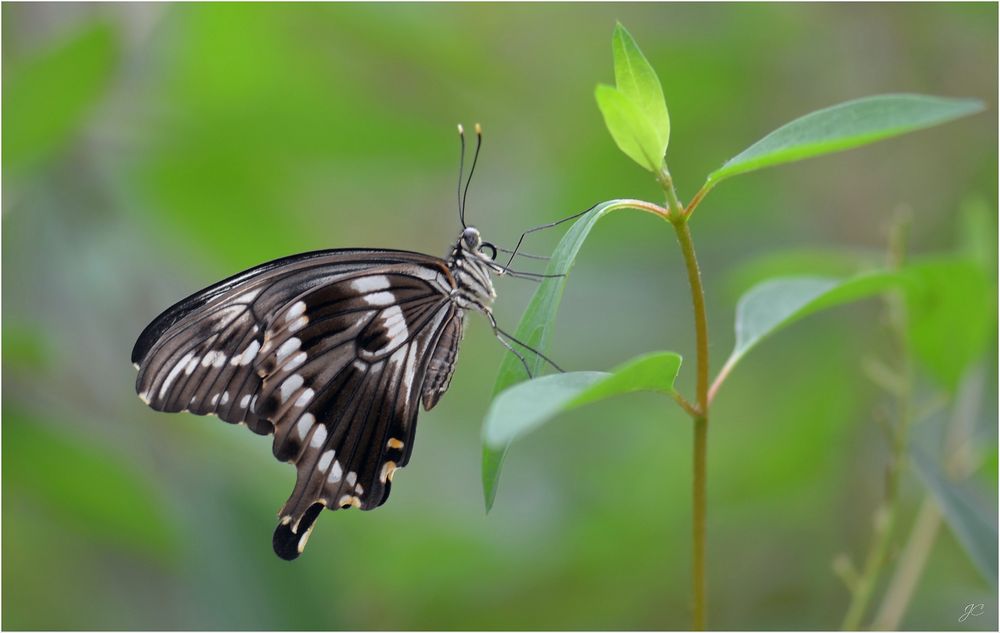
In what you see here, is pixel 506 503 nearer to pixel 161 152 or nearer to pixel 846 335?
pixel 846 335

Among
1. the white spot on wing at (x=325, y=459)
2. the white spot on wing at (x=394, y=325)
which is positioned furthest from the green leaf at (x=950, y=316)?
the white spot on wing at (x=325, y=459)

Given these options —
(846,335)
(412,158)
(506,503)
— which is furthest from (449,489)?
(846,335)

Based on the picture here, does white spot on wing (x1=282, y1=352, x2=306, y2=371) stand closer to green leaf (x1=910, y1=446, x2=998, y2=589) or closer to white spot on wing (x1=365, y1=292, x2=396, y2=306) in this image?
white spot on wing (x1=365, y1=292, x2=396, y2=306)

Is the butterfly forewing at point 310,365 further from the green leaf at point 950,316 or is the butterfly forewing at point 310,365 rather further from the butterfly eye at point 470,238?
the green leaf at point 950,316

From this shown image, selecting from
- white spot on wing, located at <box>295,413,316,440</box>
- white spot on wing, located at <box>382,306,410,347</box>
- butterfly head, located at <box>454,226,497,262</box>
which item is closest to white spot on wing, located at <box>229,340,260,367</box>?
white spot on wing, located at <box>295,413,316,440</box>

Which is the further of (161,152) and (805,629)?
(161,152)

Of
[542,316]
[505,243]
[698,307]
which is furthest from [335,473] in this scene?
[505,243]

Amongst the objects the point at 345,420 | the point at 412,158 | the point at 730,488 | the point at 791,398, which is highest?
the point at 412,158
